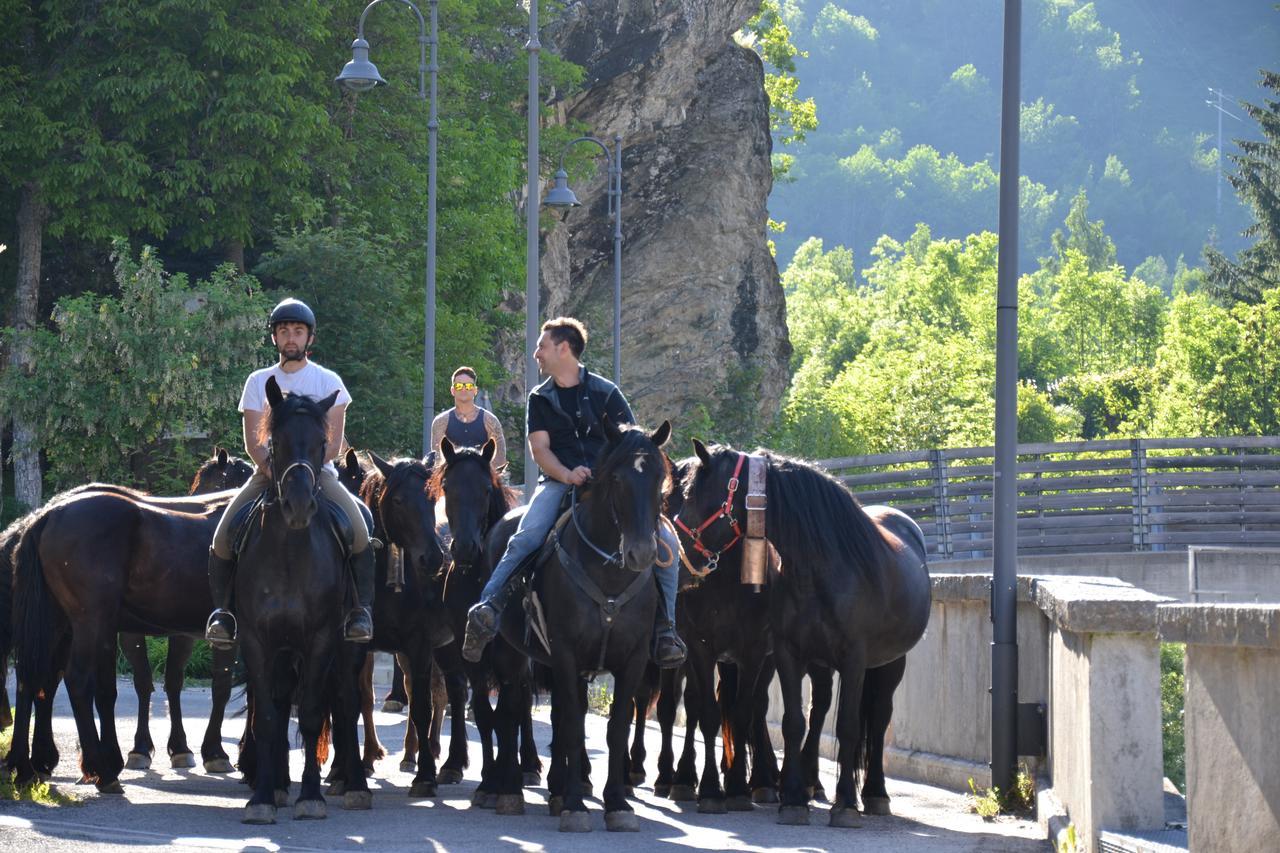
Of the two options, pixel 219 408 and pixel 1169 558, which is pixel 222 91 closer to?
pixel 219 408

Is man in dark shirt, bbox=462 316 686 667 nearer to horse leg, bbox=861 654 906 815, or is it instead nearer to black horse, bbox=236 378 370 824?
black horse, bbox=236 378 370 824

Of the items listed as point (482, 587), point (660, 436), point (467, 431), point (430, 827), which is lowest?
point (430, 827)

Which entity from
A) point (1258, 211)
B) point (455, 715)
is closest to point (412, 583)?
point (455, 715)

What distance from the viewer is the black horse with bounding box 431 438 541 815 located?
464 inches

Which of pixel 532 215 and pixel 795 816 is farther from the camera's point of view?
pixel 532 215

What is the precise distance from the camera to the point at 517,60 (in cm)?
4978

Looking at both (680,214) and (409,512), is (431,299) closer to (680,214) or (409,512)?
(409,512)

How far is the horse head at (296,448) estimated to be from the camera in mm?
10711

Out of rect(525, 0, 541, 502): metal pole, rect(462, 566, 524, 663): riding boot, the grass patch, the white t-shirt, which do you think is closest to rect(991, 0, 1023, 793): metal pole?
the grass patch

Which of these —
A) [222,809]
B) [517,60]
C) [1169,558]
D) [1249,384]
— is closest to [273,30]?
[517,60]

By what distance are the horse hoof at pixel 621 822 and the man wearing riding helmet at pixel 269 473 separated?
189cm

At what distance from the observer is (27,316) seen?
33781mm

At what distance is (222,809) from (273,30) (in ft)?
85.4

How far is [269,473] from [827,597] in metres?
3.40
